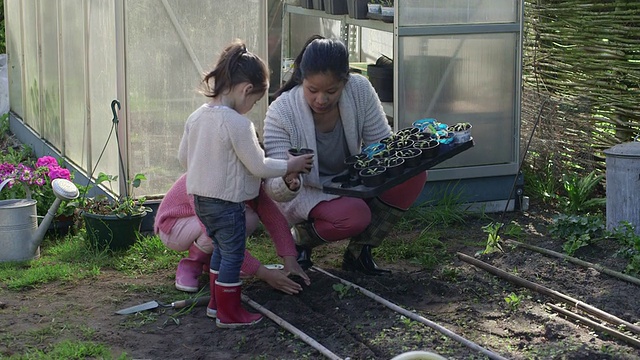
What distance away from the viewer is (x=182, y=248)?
5219mm

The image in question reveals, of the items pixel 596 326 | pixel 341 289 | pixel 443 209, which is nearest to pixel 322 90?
pixel 341 289

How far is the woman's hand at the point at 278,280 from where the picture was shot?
16.0ft

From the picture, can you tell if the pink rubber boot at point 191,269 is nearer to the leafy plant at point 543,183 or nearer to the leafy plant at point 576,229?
the leafy plant at point 576,229

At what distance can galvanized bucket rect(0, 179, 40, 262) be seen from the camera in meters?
5.87

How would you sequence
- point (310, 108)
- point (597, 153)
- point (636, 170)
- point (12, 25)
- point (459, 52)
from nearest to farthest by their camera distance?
1. point (310, 108)
2. point (636, 170)
3. point (459, 52)
4. point (597, 153)
5. point (12, 25)

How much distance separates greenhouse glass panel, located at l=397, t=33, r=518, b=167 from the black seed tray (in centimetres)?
179

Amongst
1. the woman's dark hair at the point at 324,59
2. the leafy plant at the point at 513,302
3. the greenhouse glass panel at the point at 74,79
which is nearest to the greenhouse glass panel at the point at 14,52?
the greenhouse glass panel at the point at 74,79

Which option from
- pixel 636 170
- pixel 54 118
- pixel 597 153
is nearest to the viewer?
pixel 636 170

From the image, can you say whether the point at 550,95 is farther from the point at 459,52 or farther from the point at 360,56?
the point at 360,56

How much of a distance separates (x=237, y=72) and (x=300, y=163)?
21.3 inches

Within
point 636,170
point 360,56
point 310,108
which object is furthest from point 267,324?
point 360,56

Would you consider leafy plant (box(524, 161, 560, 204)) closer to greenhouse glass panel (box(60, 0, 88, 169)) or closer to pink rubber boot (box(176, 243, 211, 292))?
pink rubber boot (box(176, 243, 211, 292))

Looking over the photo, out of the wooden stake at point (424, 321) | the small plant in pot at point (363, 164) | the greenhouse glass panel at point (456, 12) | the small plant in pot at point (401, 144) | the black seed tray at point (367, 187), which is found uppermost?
the greenhouse glass panel at point (456, 12)

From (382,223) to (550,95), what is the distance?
317 cm
